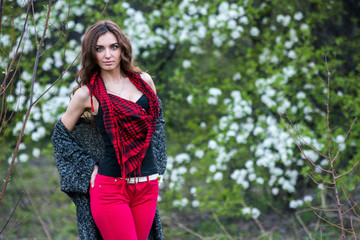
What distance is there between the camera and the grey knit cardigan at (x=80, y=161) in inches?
102

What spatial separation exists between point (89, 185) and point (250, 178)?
2.78 metres

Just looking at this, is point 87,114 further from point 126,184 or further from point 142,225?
point 142,225

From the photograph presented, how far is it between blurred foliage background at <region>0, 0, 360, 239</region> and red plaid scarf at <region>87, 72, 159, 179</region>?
2520 mm

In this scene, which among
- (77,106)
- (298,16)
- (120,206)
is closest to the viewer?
(120,206)

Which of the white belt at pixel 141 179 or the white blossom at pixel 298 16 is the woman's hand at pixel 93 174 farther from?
the white blossom at pixel 298 16

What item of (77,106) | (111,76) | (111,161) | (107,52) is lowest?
(111,161)

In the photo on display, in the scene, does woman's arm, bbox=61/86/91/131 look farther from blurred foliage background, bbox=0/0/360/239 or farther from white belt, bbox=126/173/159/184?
blurred foliage background, bbox=0/0/360/239

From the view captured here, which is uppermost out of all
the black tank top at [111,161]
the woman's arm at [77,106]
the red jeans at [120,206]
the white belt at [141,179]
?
the woman's arm at [77,106]

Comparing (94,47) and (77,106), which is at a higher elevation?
(94,47)

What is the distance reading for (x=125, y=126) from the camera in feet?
8.10

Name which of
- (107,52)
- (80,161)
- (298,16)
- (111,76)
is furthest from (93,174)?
(298,16)

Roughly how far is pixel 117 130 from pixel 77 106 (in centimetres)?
32

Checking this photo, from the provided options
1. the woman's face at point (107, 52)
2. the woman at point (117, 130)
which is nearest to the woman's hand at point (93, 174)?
the woman at point (117, 130)

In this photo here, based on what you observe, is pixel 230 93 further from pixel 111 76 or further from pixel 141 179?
pixel 141 179
